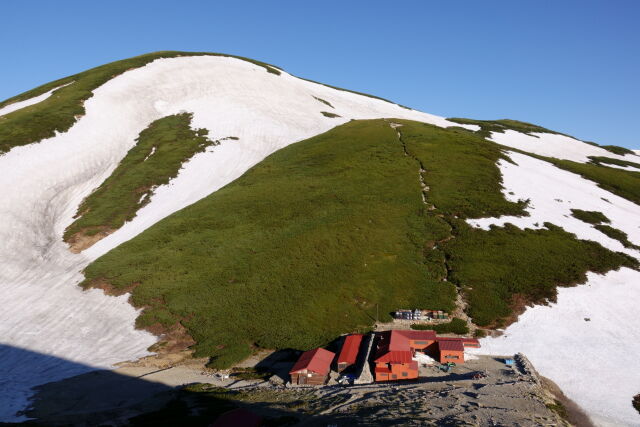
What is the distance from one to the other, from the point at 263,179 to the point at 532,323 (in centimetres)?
4911

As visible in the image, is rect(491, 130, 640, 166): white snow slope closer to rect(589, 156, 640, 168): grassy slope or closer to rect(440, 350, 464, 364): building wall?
rect(589, 156, 640, 168): grassy slope

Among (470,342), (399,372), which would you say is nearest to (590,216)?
(470,342)

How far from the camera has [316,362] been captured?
33156 millimetres

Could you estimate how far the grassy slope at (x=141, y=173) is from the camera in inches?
2670

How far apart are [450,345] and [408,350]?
4.52 metres

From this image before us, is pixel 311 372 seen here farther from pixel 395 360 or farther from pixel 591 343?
pixel 591 343

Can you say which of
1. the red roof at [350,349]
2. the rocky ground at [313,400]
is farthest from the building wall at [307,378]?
the red roof at [350,349]

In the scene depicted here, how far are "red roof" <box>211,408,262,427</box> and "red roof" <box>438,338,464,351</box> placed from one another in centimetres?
1819

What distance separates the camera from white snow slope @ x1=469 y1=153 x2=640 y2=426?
29781 mm

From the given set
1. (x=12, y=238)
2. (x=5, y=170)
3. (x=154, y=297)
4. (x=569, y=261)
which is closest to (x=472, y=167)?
(x=569, y=261)

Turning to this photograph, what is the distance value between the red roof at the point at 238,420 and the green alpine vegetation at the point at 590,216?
5419cm

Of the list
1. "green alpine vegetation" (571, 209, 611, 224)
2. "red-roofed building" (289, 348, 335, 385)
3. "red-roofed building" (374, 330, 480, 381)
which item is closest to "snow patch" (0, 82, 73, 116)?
"red-roofed building" (289, 348, 335, 385)

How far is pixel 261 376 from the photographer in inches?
1366

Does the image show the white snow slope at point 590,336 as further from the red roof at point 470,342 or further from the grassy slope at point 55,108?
the grassy slope at point 55,108
